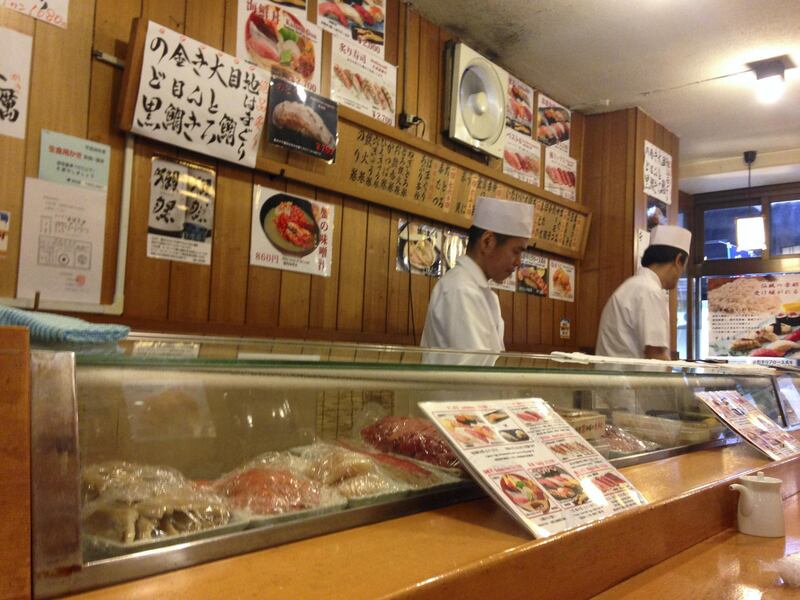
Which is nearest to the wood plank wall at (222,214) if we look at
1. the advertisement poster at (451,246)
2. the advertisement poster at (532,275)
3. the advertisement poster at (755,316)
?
the advertisement poster at (451,246)

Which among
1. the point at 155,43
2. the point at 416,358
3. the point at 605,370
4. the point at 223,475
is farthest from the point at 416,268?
the point at 223,475

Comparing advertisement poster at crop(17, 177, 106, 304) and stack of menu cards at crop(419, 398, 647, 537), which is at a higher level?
advertisement poster at crop(17, 177, 106, 304)

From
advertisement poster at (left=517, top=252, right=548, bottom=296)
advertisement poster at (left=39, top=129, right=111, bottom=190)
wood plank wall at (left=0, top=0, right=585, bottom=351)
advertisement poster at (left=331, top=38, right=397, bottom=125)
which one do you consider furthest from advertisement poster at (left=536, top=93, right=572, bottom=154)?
advertisement poster at (left=39, top=129, right=111, bottom=190)

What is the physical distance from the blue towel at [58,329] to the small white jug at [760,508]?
1.19m

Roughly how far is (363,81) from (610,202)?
2.38m

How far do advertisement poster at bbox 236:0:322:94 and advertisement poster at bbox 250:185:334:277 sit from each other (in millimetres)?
526

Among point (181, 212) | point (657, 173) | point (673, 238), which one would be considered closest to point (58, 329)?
point (181, 212)

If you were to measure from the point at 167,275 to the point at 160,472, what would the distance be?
1665 mm

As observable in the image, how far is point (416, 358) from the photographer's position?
4.09 ft

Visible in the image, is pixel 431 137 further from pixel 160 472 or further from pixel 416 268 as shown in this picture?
pixel 160 472

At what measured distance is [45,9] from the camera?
2.12 metres

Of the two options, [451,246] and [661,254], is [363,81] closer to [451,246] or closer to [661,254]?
[451,246]

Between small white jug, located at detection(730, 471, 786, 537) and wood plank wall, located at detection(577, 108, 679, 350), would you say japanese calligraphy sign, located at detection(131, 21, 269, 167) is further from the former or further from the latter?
wood plank wall, located at detection(577, 108, 679, 350)

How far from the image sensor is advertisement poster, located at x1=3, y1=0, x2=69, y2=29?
2066 mm
